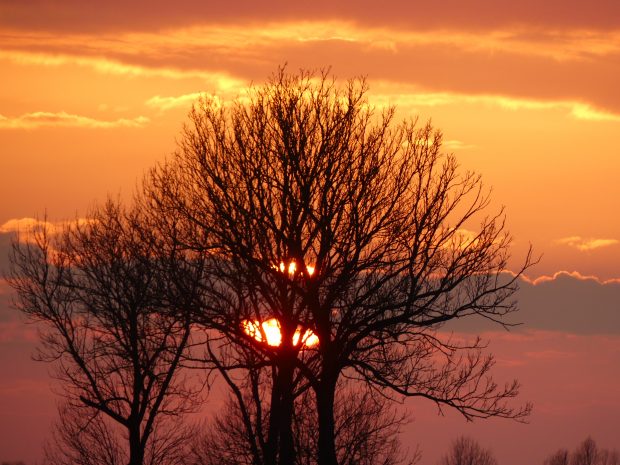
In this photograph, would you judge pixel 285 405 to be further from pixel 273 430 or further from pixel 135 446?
pixel 135 446

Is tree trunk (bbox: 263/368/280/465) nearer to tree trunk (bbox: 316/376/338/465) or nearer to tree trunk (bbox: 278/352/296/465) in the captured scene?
tree trunk (bbox: 278/352/296/465)

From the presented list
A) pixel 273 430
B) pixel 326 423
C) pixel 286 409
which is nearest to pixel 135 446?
pixel 273 430

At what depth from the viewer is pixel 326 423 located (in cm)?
3025

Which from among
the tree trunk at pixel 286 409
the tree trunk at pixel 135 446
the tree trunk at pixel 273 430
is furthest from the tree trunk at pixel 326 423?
the tree trunk at pixel 135 446

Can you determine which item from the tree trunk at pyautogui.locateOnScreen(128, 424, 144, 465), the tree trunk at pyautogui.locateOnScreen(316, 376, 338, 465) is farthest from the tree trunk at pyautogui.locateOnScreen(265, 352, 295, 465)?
the tree trunk at pyautogui.locateOnScreen(128, 424, 144, 465)

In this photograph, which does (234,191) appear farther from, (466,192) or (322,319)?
(466,192)

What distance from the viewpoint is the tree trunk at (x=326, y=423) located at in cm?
3014

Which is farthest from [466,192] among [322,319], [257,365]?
[257,365]

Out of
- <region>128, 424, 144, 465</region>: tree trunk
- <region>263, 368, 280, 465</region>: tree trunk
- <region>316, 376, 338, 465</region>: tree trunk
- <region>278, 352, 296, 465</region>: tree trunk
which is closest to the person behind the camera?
<region>316, 376, 338, 465</region>: tree trunk

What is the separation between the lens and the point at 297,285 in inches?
1205

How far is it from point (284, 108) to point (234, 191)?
9.33 ft

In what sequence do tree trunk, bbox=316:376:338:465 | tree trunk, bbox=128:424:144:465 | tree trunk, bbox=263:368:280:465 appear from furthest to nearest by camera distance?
1. tree trunk, bbox=128:424:144:465
2. tree trunk, bbox=263:368:280:465
3. tree trunk, bbox=316:376:338:465

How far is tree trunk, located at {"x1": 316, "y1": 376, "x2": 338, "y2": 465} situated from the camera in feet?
98.9

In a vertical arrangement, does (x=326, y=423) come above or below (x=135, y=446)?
below
